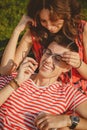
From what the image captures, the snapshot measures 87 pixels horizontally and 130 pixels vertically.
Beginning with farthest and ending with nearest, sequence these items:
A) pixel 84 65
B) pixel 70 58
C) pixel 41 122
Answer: pixel 84 65
pixel 70 58
pixel 41 122

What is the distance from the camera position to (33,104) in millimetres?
3461

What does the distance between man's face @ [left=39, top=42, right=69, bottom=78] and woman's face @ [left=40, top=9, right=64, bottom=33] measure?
0.73 feet

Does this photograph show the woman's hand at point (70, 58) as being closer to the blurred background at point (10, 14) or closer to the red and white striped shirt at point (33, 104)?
the red and white striped shirt at point (33, 104)

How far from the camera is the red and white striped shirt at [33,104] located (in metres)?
3.42

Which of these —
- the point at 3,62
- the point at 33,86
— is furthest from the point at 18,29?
the point at 33,86

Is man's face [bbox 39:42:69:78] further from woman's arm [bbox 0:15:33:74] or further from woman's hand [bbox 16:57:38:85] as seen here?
woman's arm [bbox 0:15:33:74]

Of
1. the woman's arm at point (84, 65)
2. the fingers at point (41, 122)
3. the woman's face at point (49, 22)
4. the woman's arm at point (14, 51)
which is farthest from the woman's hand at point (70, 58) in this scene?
the woman's arm at point (14, 51)

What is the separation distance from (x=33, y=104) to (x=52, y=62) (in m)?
0.35

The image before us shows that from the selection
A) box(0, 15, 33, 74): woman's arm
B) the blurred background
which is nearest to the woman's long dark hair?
box(0, 15, 33, 74): woman's arm

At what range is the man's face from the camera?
3.45m

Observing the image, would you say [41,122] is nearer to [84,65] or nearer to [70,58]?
[70,58]

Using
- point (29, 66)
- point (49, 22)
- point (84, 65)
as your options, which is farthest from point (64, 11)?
point (29, 66)

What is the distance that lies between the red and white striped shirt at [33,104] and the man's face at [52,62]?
13 centimetres

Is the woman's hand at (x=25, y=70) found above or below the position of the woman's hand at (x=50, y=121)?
above
